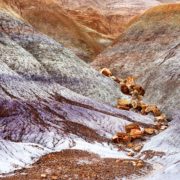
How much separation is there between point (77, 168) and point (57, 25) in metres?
37.8

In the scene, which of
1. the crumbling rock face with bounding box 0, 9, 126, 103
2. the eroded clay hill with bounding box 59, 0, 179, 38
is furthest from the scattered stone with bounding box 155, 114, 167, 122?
the eroded clay hill with bounding box 59, 0, 179, 38

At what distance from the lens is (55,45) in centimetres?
3225

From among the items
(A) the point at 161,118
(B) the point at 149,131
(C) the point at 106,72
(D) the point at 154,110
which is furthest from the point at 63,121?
(C) the point at 106,72

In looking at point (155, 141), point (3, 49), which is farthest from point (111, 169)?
point (3, 49)

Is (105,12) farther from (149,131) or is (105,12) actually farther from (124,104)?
(149,131)

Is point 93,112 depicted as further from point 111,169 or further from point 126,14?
point 126,14

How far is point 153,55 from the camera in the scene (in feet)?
128

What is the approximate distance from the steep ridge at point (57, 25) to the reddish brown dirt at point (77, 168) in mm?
31251

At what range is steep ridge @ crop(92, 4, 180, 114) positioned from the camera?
104 feet

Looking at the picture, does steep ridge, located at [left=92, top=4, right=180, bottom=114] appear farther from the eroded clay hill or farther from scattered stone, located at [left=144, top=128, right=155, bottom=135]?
the eroded clay hill

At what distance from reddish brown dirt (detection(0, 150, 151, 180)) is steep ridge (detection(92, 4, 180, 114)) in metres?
12.1

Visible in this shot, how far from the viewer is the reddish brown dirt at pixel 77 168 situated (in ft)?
47.7

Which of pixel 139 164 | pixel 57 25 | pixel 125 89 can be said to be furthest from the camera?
pixel 57 25

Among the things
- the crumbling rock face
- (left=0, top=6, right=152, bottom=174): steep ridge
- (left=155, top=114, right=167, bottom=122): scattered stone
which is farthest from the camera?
the crumbling rock face
